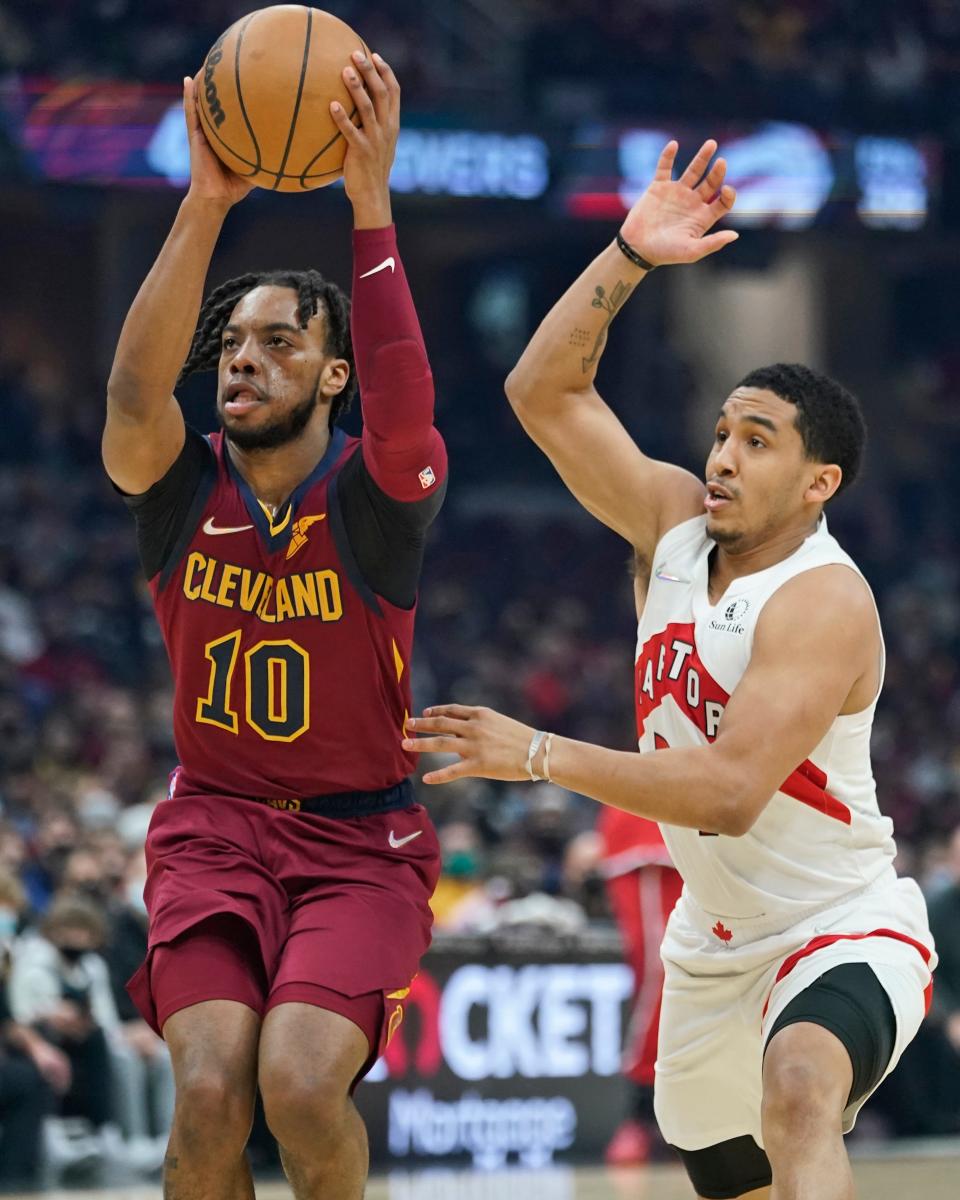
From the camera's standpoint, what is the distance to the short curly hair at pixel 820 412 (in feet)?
14.8

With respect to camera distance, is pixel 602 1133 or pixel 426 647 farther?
pixel 426 647

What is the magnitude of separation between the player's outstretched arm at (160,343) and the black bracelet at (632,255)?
1.01 m

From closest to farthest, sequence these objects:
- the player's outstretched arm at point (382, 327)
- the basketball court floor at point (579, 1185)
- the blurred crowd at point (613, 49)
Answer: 1. the player's outstretched arm at point (382, 327)
2. the basketball court floor at point (579, 1185)
3. the blurred crowd at point (613, 49)

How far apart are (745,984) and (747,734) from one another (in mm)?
695

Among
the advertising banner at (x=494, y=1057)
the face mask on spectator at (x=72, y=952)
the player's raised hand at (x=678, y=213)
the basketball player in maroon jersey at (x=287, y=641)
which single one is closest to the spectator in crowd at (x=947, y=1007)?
the advertising banner at (x=494, y=1057)

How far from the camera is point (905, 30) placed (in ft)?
65.0

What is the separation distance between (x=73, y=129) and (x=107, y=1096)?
918cm

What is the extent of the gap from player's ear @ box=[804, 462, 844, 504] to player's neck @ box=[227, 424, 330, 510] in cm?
114

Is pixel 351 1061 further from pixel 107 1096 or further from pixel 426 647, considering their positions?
pixel 426 647

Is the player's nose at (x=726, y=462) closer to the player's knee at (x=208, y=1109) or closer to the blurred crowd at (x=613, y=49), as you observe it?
the player's knee at (x=208, y=1109)

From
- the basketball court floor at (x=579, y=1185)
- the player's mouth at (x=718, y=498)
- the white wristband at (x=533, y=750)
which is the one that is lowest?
the basketball court floor at (x=579, y=1185)

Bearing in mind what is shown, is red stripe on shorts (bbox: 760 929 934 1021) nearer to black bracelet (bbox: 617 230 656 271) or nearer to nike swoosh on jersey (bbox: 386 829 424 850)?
nike swoosh on jersey (bbox: 386 829 424 850)

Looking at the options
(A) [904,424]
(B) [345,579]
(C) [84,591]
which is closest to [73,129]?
(C) [84,591]

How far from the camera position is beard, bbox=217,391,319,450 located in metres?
4.53
